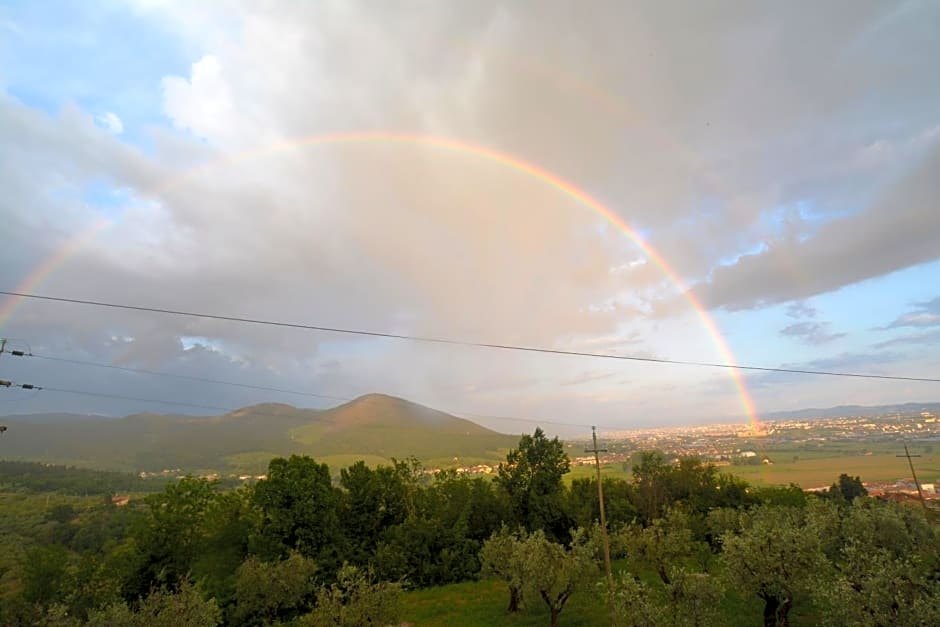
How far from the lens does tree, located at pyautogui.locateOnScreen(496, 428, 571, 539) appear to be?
69625 mm

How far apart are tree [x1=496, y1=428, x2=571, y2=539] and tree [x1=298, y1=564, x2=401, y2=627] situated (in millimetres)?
47595

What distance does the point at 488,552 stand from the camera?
4141 centimetres

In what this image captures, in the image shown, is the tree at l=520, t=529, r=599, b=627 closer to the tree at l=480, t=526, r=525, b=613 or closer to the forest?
the forest

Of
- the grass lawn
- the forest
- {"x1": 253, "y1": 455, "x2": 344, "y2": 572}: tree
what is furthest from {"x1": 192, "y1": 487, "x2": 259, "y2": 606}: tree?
the grass lawn

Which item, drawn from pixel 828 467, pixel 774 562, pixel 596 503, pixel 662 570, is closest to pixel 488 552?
pixel 662 570

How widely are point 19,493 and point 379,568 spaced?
163m

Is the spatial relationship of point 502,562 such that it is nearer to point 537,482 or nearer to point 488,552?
point 488,552

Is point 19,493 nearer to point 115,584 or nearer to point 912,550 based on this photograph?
point 115,584

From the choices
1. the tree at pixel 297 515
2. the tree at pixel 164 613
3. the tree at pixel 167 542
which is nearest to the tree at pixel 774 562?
the tree at pixel 164 613

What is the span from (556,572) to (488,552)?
11646 mm

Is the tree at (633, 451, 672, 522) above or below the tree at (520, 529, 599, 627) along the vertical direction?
below

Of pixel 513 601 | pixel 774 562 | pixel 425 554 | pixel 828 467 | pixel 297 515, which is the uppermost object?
pixel 774 562

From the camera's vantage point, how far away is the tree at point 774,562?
78.5 feet

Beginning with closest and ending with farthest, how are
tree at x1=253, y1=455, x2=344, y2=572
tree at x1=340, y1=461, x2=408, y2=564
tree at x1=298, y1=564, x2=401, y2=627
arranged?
tree at x1=298, y1=564, x2=401, y2=627 < tree at x1=253, y1=455, x2=344, y2=572 < tree at x1=340, y1=461, x2=408, y2=564
